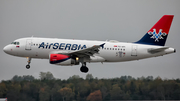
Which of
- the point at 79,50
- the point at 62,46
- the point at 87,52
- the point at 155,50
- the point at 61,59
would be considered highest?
the point at 62,46

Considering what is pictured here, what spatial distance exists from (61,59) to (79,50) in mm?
2827

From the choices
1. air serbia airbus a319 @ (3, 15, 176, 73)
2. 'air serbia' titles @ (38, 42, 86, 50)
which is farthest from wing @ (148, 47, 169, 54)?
'air serbia' titles @ (38, 42, 86, 50)

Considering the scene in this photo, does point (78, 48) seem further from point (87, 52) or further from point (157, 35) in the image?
point (157, 35)

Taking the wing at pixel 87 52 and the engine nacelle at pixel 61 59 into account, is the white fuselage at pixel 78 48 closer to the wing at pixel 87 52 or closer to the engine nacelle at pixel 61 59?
the wing at pixel 87 52

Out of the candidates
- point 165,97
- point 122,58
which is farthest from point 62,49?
Result: point 165,97

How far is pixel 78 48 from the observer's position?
2517 inches

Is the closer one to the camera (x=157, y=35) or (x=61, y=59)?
(x=61, y=59)

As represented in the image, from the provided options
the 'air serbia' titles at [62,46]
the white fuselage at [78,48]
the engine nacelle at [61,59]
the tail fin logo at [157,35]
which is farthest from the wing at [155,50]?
the engine nacelle at [61,59]

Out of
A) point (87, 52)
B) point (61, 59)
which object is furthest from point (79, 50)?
point (61, 59)

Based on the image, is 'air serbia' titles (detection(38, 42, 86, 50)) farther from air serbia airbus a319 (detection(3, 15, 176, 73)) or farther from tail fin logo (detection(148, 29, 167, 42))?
tail fin logo (detection(148, 29, 167, 42))

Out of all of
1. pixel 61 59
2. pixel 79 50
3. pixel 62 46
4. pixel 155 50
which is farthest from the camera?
pixel 155 50

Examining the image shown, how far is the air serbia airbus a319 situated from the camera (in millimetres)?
62844

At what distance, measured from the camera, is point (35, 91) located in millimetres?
72938

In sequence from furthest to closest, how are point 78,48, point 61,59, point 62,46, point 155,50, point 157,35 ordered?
point 157,35
point 155,50
point 78,48
point 62,46
point 61,59
